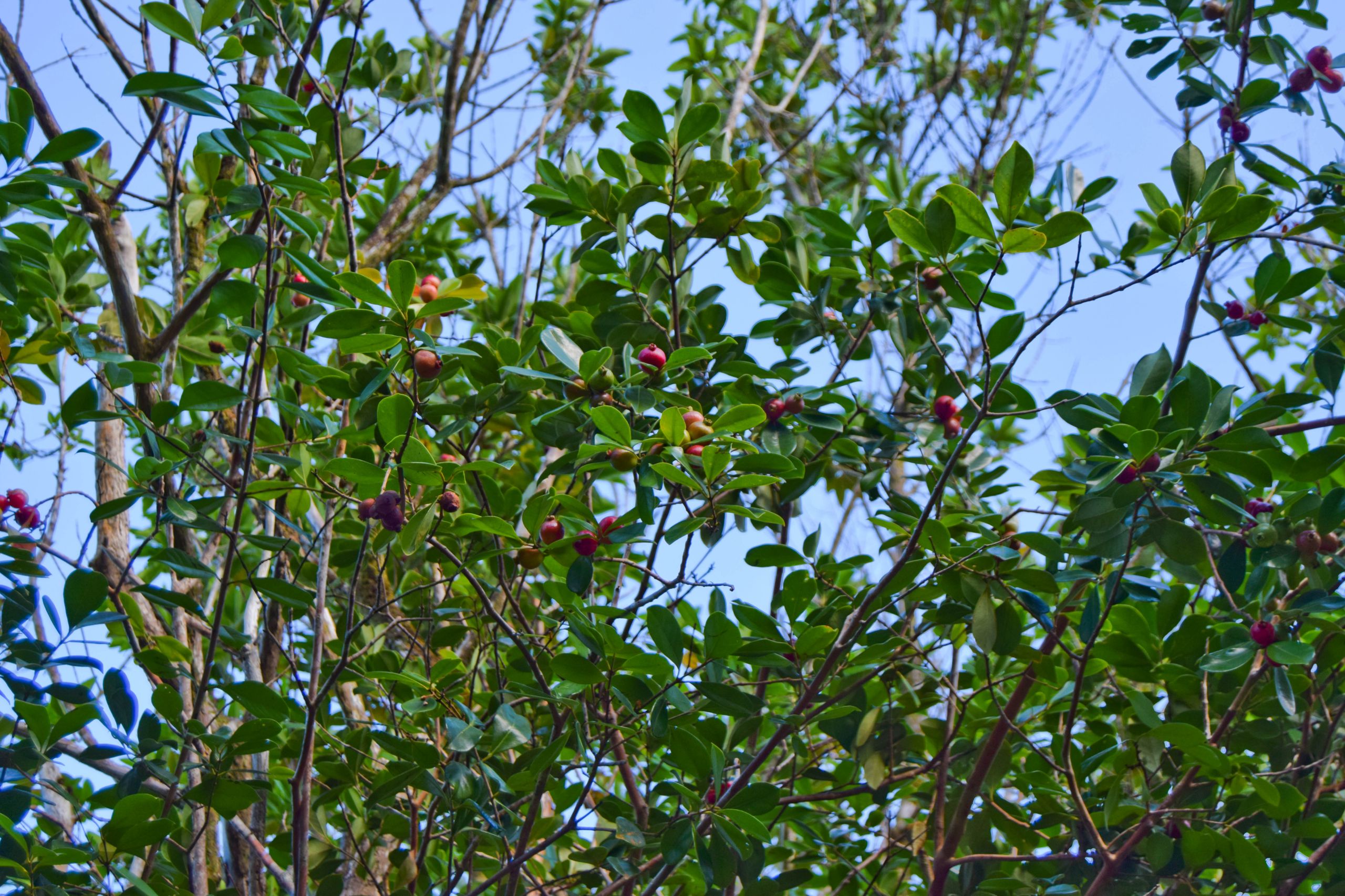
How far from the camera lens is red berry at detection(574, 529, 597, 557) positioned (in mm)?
1433

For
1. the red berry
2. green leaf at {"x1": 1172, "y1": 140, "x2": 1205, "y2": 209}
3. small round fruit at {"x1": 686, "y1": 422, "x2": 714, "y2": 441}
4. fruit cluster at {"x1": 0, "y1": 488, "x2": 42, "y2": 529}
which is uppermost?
fruit cluster at {"x1": 0, "y1": 488, "x2": 42, "y2": 529}

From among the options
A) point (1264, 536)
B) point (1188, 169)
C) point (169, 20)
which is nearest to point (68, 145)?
point (169, 20)

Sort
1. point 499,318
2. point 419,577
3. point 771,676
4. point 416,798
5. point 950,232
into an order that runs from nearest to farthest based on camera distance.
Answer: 1. point 950,232
2. point 771,676
3. point 416,798
4. point 419,577
5. point 499,318

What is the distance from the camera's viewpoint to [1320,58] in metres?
1.84

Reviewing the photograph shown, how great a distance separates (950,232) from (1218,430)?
46cm

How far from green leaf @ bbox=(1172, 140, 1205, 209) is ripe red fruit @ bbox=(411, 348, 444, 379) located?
3.34ft

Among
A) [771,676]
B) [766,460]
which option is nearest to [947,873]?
[771,676]

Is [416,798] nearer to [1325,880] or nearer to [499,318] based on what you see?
[499,318]

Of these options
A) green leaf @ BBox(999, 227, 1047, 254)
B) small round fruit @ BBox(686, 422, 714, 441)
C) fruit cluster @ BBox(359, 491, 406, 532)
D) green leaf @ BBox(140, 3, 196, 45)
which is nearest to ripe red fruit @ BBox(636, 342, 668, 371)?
small round fruit @ BBox(686, 422, 714, 441)

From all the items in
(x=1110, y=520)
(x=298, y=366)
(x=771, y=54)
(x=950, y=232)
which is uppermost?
(x=771, y=54)

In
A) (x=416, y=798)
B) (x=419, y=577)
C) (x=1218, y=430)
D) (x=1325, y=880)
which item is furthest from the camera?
(x=419, y=577)

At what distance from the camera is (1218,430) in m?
1.30

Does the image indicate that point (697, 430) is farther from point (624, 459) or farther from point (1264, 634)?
point (1264, 634)

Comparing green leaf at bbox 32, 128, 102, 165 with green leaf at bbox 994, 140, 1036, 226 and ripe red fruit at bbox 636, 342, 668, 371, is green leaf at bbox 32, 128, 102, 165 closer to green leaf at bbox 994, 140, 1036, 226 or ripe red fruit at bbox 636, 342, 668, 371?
ripe red fruit at bbox 636, 342, 668, 371
